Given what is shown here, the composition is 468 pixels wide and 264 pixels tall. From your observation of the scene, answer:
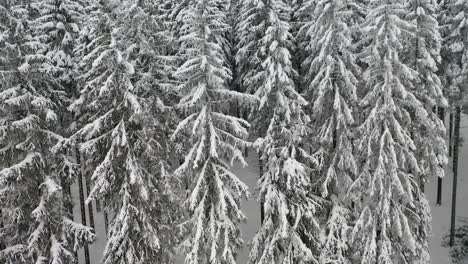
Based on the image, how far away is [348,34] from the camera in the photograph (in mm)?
22172

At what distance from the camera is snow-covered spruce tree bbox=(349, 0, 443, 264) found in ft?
69.4

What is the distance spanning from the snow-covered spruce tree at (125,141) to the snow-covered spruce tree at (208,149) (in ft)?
5.66

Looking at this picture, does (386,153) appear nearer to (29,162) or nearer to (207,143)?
(207,143)

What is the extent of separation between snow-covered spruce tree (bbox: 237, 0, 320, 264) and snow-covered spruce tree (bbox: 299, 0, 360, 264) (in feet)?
3.96

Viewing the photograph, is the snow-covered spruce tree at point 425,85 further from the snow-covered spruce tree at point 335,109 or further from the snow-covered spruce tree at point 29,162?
the snow-covered spruce tree at point 29,162

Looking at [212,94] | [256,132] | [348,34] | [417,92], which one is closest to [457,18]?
[417,92]

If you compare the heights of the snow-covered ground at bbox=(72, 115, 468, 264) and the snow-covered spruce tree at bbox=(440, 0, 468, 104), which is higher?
the snow-covered spruce tree at bbox=(440, 0, 468, 104)

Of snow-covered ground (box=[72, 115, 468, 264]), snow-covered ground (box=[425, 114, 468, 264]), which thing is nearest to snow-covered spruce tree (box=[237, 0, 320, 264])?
snow-covered ground (box=[72, 115, 468, 264])

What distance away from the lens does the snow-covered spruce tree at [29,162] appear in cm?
1911

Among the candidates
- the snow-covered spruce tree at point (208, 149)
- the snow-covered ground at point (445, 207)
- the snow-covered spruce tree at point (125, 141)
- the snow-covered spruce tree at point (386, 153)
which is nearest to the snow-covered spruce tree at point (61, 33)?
the snow-covered spruce tree at point (125, 141)

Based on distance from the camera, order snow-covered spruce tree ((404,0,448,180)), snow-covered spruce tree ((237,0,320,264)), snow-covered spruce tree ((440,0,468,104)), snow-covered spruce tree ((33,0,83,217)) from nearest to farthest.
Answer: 1. snow-covered spruce tree ((237,0,320,264))
2. snow-covered spruce tree ((404,0,448,180))
3. snow-covered spruce tree ((33,0,83,217))
4. snow-covered spruce tree ((440,0,468,104))

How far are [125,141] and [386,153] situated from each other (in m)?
12.0

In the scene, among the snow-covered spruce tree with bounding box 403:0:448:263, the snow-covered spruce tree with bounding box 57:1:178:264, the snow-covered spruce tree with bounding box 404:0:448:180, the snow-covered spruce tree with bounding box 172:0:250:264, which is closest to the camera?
the snow-covered spruce tree with bounding box 172:0:250:264

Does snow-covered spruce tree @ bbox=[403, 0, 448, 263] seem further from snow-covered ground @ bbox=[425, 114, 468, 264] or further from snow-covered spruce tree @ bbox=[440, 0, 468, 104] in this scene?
snow-covered ground @ bbox=[425, 114, 468, 264]
